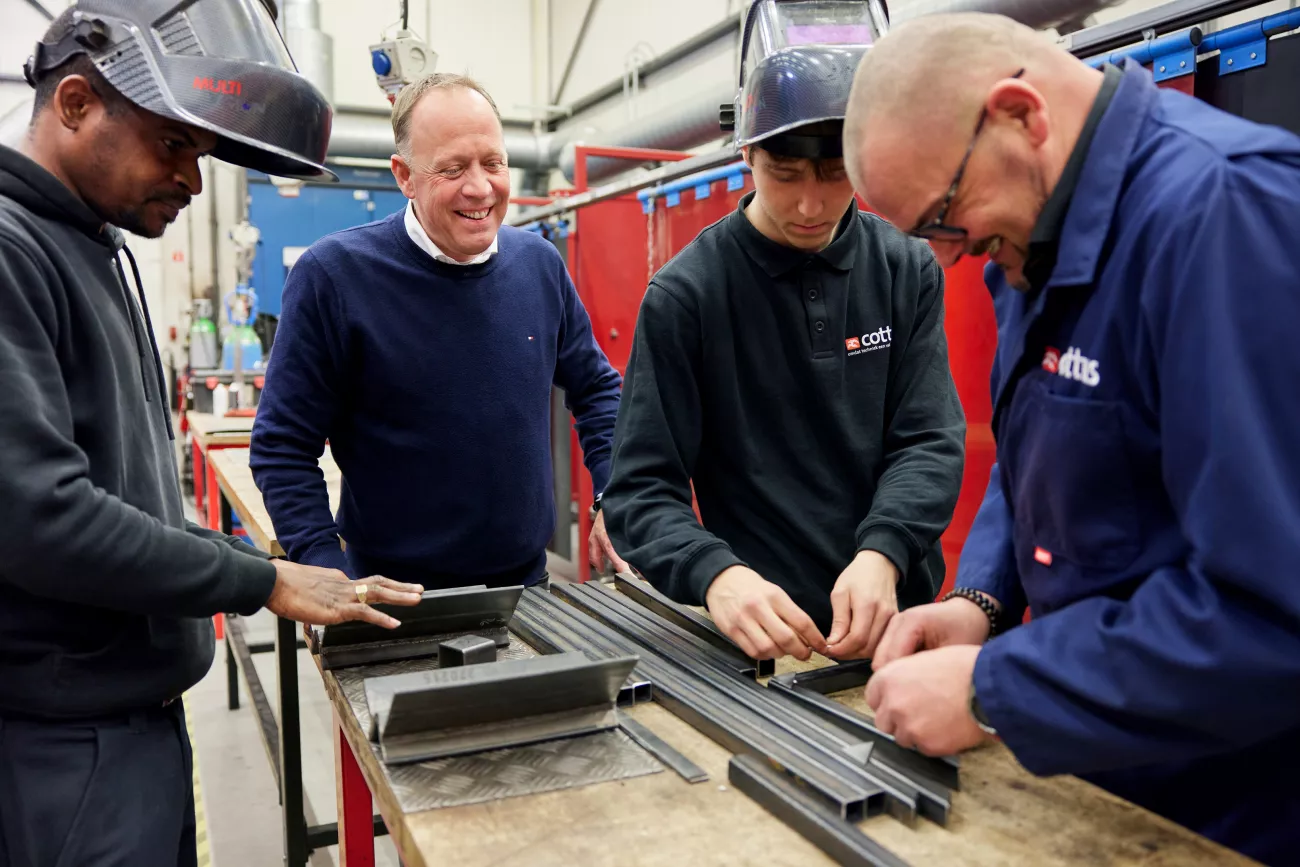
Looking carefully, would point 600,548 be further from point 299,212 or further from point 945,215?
point 299,212

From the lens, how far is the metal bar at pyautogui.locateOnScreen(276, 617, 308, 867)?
230cm

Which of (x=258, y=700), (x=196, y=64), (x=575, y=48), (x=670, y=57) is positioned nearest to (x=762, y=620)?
(x=196, y=64)

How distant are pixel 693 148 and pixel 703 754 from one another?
19.3ft

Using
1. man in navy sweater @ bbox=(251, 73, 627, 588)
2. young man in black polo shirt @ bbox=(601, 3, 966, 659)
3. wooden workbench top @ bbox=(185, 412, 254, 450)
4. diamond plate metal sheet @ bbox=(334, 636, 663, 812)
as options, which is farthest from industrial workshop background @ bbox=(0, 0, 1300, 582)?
diamond plate metal sheet @ bbox=(334, 636, 663, 812)

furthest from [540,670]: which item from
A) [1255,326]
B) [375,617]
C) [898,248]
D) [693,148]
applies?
[693,148]

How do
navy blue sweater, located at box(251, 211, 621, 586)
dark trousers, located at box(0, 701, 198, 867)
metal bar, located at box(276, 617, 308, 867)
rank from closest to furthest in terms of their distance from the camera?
dark trousers, located at box(0, 701, 198, 867)
navy blue sweater, located at box(251, 211, 621, 586)
metal bar, located at box(276, 617, 308, 867)

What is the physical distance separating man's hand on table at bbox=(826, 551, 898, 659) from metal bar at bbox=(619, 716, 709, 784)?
0.28 metres

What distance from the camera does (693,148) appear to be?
255 inches

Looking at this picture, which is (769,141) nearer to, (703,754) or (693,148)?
(703,754)

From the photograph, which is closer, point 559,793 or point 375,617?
point 559,793

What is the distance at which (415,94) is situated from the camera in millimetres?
1796

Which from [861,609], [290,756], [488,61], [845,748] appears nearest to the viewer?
[845,748]

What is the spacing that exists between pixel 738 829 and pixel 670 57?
6.76m

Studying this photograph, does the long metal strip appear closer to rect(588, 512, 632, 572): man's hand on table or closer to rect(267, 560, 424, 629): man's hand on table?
rect(267, 560, 424, 629): man's hand on table
